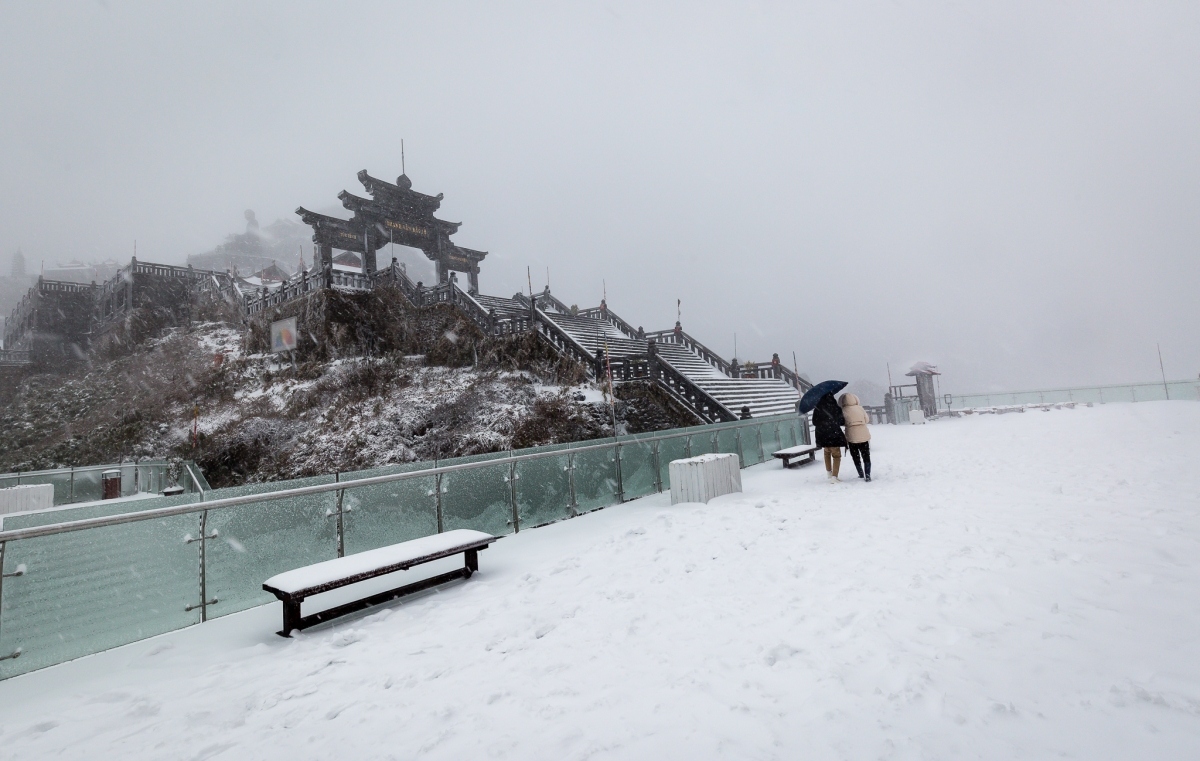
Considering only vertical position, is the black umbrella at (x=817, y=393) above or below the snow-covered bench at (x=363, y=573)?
above

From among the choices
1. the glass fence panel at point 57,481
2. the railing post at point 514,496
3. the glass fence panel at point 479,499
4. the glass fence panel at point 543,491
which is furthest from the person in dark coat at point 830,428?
the glass fence panel at point 57,481

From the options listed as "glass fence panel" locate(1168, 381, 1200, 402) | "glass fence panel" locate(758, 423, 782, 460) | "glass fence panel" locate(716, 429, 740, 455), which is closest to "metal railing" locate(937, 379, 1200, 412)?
"glass fence panel" locate(1168, 381, 1200, 402)

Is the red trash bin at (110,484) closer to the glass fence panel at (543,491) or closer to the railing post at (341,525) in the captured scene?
the railing post at (341,525)

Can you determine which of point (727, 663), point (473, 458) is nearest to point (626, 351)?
point (473, 458)

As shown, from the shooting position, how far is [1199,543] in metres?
4.81

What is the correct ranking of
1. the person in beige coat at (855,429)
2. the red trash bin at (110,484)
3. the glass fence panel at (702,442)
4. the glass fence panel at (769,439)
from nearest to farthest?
the person in beige coat at (855,429)
the glass fence panel at (702,442)
the glass fence panel at (769,439)
the red trash bin at (110,484)

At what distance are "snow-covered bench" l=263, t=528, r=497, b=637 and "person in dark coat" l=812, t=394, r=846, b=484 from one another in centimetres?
745

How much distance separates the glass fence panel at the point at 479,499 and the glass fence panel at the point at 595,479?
1.59 m

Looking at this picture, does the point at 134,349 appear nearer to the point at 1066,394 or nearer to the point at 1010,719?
the point at 1010,719

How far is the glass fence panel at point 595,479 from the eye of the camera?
29.9 ft

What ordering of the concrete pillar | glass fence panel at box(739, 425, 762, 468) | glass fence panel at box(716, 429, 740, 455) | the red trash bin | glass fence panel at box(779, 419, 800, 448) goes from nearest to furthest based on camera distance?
glass fence panel at box(716, 429, 740, 455) < glass fence panel at box(739, 425, 762, 468) < the red trash bin < glass fence panel at box(779, 419, 800, 448) < the concrete pillar

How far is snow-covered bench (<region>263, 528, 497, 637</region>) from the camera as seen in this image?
14.3 ft

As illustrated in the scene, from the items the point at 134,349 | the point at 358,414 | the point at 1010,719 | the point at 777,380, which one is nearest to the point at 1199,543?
the point at 1010,719

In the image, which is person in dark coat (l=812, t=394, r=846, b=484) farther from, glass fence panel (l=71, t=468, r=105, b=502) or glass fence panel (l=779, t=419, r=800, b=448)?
glass fence panel (l=71, t=468, r=105, b=502)
